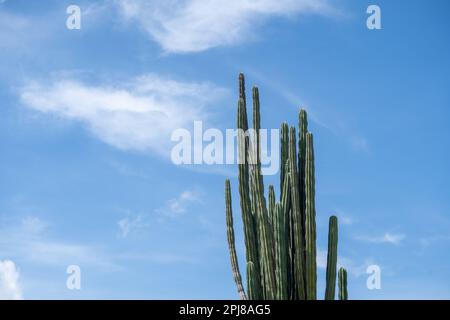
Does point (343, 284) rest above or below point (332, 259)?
below

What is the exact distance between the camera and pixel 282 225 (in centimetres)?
633

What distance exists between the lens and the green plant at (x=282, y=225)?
248 inches

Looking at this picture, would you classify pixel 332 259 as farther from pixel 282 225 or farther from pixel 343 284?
pixel 282 225

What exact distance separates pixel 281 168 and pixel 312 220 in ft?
2.51

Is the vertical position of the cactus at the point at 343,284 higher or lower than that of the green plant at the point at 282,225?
lower

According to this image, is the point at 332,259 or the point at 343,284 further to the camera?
the point at 332,259

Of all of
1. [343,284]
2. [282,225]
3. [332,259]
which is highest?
[282,225]

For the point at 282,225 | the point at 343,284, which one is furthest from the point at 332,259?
the point at 282,225
